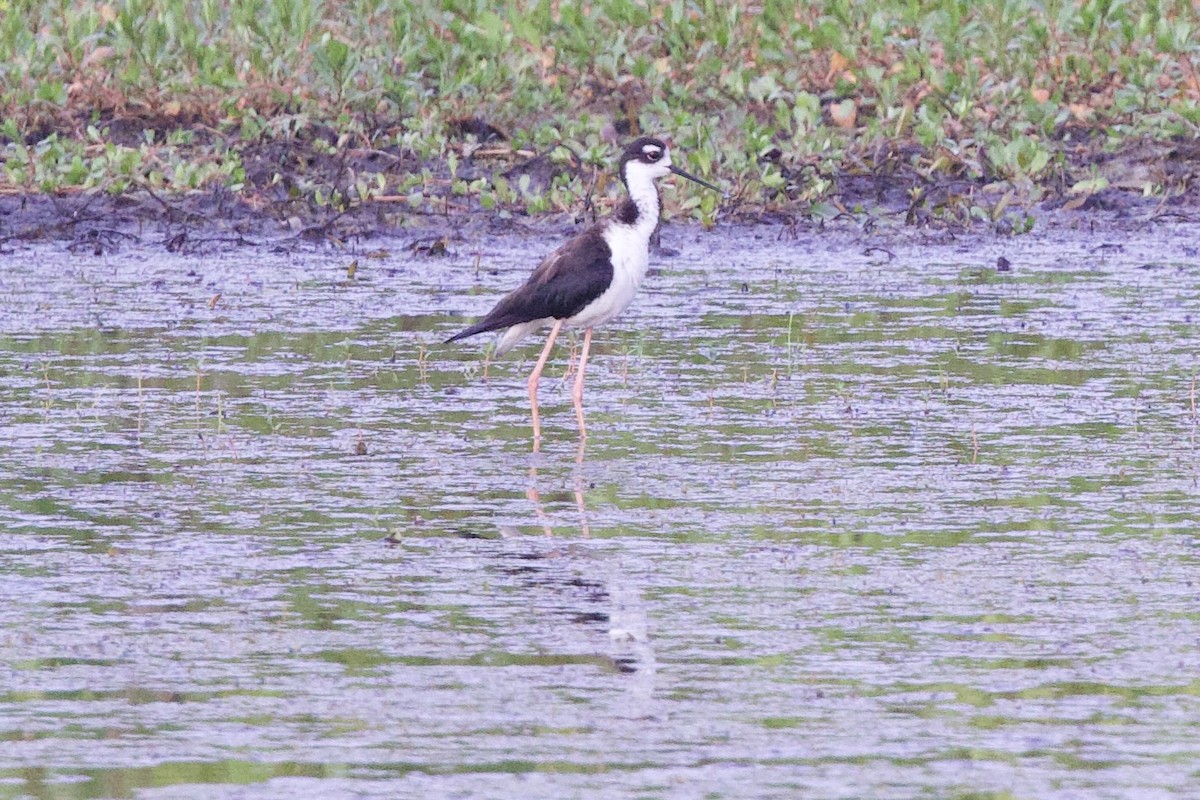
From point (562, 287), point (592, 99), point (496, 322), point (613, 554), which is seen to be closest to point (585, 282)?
point (562, 287)

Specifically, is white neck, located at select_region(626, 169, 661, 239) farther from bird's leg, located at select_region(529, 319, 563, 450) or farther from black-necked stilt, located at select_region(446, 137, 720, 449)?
bird's leg, located at select_region(529, 319, 563, 450)

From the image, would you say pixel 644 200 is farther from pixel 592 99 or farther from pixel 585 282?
pixel 592 99

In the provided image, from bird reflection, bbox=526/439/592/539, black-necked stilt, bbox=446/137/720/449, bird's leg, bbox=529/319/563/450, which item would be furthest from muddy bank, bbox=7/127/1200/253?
bird reflection, bbox=526/439/592/539

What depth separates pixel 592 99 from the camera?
17844mm

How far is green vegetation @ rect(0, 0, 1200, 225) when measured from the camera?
53.8 ft

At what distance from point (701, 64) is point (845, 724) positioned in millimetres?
12880

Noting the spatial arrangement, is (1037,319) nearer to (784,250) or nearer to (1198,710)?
(784,250)

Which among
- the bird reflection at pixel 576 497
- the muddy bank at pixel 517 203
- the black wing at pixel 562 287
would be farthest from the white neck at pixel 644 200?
the muddy bank at pixel 517 203

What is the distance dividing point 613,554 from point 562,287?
11.5ft

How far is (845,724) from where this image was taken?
5508 mm

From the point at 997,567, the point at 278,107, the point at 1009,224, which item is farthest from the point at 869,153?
the point at 997,567

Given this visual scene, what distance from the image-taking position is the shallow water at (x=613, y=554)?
17.5ft

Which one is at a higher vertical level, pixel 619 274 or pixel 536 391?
pixel 619 274

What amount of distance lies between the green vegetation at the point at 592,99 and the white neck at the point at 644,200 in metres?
4.51
